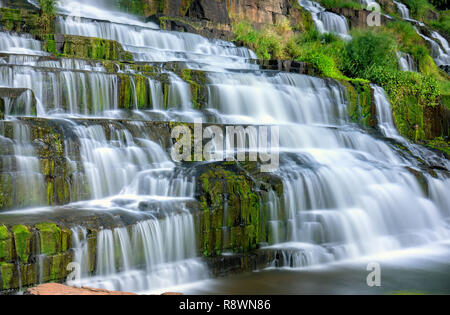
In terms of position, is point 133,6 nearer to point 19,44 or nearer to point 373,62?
point 19,44

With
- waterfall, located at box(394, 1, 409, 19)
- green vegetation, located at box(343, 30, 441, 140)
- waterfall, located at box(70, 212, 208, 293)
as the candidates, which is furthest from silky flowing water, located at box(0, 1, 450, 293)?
waterfall, located at box(394, 1, 409, 19)

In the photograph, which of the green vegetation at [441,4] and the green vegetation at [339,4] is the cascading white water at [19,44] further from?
the green vegetation at [441,4]

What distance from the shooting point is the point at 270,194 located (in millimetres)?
7199

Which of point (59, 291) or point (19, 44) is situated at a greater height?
point (19, 44)

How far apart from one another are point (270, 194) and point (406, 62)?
14.2m

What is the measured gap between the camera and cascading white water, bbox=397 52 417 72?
61.7 feet

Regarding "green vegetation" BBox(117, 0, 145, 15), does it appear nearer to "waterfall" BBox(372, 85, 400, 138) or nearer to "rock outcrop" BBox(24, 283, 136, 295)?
"waterfall" BBox(372, 85, 400, 138)

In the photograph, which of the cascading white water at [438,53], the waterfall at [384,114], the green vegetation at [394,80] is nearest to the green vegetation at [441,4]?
the cascading white water at [438,53]

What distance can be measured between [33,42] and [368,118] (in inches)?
326

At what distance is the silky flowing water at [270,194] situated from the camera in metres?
6.08

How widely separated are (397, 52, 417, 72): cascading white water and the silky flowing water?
Answer: 743cm

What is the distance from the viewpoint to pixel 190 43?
1430 cm

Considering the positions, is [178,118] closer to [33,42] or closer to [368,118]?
[33,42]

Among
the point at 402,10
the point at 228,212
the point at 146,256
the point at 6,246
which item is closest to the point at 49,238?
the point at 6,246
